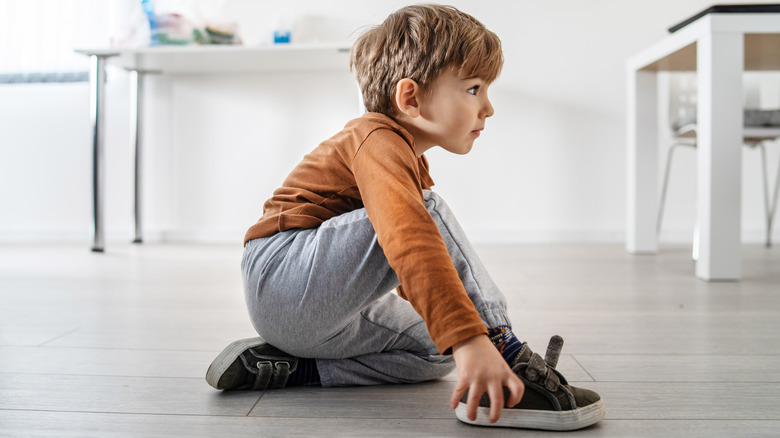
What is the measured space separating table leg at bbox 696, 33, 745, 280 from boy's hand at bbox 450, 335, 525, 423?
121 cm

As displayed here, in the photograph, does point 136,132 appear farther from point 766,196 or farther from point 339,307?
point 766,196

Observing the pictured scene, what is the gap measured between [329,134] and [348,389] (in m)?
1.98

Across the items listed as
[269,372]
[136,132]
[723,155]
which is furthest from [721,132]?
[136,132]

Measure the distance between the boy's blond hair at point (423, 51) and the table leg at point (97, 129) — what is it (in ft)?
5.50

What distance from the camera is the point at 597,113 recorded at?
257cm

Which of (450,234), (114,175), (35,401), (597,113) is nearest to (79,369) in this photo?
(35,401)

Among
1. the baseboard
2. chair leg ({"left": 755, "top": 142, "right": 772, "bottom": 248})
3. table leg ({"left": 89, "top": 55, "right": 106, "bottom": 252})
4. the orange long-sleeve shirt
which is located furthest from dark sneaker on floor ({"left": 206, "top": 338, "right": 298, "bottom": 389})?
chair leg ({"left": 755, "top": 142, "right": 772, "bottom": 248})

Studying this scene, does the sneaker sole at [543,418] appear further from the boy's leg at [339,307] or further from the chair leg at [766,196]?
the chair leg at [766,196]

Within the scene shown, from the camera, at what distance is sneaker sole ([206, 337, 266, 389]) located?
703mm

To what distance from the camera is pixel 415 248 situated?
54 centimetres

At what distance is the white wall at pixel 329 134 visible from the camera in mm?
2570

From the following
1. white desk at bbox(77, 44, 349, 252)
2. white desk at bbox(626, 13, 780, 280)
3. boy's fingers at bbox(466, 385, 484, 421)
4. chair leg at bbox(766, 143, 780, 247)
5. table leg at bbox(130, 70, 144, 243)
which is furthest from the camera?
table leg at bbox(130, 70, 144, 243)

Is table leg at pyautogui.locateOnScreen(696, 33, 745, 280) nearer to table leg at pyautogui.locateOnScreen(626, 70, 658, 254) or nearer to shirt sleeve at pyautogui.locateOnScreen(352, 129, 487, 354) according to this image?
table leg at pyautogui.locateOnScreen(626, 70, 658, 254)

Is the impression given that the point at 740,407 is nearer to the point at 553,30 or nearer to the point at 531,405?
the point at 531,405
